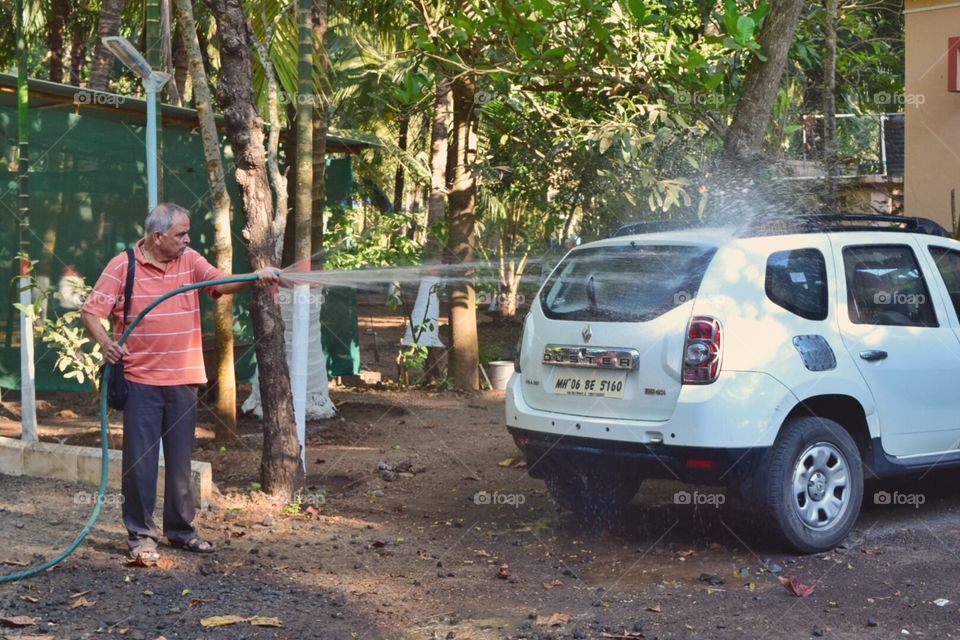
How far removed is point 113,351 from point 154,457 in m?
0.60

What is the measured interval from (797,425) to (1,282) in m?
7.45

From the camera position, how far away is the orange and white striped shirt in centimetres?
581

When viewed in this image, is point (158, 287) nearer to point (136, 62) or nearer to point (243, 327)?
point (136, 62)

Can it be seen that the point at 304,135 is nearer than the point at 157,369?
No

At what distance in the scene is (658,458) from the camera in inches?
229

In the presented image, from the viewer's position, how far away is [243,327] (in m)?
12.3

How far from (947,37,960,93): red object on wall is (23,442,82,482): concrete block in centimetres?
969

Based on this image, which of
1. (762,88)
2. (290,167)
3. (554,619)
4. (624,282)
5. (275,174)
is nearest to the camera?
(554,619)

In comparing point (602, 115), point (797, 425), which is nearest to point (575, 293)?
point (797, 425)
